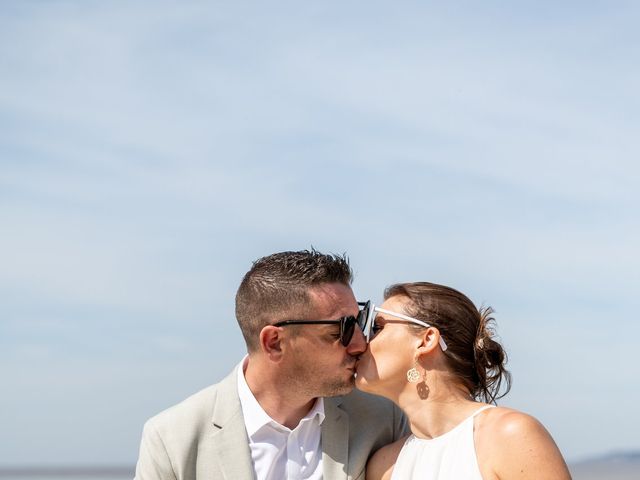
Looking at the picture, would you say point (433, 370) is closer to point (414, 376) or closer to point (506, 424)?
point (414, 376)

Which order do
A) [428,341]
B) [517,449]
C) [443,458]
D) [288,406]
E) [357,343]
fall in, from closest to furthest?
1. [517,449]
2. [443,458]
3. [428,341]
4. [357,343]
5. [288,406]

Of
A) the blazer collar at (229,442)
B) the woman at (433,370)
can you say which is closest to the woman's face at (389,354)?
the woman at (433,370)

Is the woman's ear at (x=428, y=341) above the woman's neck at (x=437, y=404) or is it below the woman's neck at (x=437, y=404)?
above

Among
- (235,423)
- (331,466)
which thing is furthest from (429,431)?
(235,423)

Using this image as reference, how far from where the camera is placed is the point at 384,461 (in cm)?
598

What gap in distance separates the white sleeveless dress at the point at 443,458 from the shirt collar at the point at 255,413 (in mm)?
591

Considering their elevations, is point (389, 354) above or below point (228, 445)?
above

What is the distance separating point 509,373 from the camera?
19.2 ft

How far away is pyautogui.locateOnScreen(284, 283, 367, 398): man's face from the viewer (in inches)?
234

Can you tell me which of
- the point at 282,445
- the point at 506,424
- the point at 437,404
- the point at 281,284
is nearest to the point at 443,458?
the point at 437,404

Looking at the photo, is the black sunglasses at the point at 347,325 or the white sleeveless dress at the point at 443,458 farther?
the black sunglasses at the point at 347,325

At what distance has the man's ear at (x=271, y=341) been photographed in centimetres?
608

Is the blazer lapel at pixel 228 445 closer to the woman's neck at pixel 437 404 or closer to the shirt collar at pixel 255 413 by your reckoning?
the shirt collar at pixel 255 413

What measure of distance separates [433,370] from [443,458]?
0.47m
